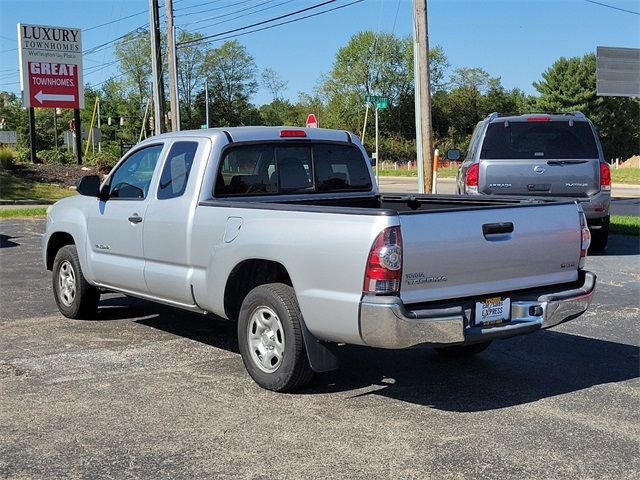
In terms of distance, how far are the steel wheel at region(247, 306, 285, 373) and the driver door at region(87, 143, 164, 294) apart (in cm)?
148

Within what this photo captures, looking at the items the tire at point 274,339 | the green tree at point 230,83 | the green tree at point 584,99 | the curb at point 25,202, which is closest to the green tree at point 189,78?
the green tree at point 230,83

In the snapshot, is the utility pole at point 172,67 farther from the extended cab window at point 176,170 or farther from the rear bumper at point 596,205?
the extended cab window at point 176,170

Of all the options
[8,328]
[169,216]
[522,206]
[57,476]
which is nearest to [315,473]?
[57,476]

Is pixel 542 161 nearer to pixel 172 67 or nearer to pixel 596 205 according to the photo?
pixel 596 205

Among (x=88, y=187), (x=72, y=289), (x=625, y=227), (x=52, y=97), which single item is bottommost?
(x=625, y=227)

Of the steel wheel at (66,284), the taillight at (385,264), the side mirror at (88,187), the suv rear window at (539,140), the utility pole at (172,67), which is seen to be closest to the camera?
the taillight at (385,264)

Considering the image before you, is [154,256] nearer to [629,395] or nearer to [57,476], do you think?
[57,476]

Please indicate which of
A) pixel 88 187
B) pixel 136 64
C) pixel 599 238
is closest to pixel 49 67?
pixel 599 238

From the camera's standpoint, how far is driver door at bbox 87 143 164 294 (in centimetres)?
666

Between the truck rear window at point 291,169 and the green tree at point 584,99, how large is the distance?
81.1 metres

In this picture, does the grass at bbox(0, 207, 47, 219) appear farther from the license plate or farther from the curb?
the license plate

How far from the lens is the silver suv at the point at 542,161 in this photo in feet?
38.0

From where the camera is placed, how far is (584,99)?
8550 cm

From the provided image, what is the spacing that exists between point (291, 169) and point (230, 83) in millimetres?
90039
